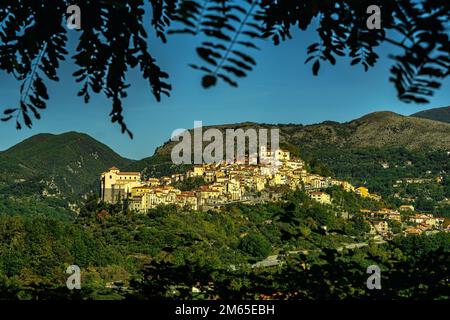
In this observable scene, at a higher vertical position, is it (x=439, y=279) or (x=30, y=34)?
(x=30, y=34)

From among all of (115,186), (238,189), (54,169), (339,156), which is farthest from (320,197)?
(54,169)

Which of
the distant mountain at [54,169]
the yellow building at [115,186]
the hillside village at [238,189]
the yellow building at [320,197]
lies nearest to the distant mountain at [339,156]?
the distant mountain at [54,169]

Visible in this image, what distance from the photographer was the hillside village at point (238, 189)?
53625mm

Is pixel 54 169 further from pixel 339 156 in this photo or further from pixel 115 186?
pixel 115 186

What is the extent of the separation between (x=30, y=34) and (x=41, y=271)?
103ft

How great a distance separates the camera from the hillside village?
5362 centimetres

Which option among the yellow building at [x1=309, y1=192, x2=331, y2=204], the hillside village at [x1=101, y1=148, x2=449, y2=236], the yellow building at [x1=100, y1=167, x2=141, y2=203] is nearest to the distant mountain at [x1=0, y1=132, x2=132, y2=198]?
the hillside village at [x1=101, y1=148, x2=449, y2=236]

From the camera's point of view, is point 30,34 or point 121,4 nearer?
point 121,4

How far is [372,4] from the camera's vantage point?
197 cm

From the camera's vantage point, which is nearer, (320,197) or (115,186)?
(115,186)

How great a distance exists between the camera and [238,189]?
59312 millimetres
